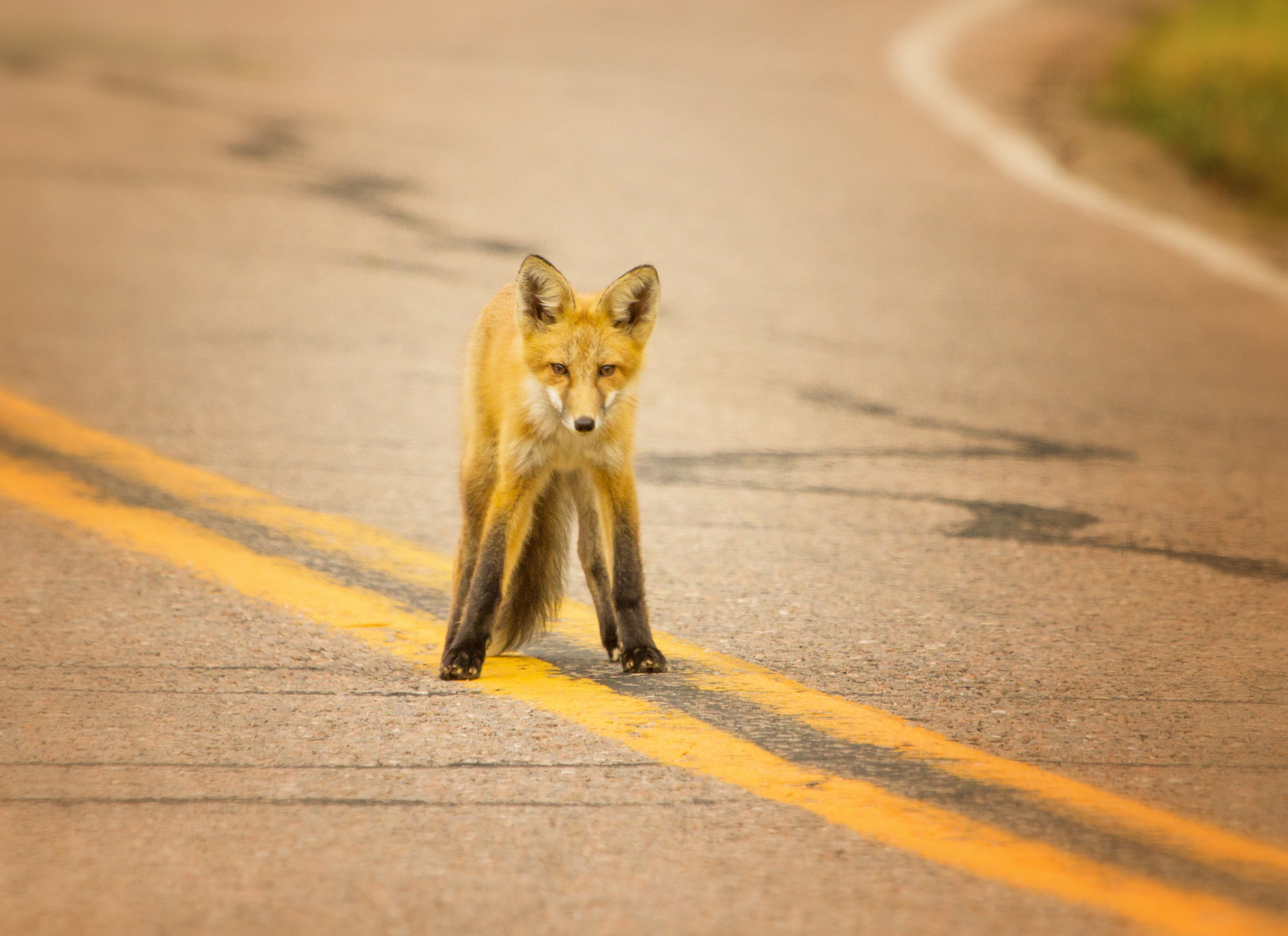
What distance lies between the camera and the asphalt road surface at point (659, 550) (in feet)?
10.5

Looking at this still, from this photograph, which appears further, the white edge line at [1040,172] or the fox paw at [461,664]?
the white edge line at [1040,172]

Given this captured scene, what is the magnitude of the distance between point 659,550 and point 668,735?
166cm

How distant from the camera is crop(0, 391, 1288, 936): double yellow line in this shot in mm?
3184

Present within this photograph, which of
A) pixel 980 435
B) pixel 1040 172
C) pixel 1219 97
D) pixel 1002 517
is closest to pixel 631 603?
pixel 1002 517

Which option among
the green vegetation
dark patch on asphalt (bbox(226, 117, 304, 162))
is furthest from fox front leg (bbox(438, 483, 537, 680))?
the green vegetation

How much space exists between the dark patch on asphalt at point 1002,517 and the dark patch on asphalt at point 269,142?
6052 mm

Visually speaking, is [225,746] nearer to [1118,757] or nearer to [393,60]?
[1118,757]

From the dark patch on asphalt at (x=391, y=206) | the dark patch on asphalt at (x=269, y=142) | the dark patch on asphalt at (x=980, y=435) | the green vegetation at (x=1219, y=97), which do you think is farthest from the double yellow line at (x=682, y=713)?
the green vegetation at (x=1219, y=97)

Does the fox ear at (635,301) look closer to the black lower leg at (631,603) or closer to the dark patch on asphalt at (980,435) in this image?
the black lower leg at (631,603)

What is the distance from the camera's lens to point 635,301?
14.4 feet

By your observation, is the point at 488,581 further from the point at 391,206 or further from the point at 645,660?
the point at 391,206

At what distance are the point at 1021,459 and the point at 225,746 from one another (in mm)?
3862

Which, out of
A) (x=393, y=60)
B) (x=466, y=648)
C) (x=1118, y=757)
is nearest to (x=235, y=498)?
(x=466, y=648)

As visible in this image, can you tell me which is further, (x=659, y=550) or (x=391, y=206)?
(x=391, y=206)
